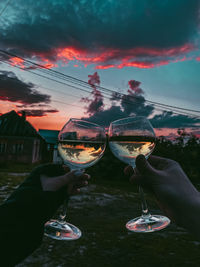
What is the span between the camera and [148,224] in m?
1.83

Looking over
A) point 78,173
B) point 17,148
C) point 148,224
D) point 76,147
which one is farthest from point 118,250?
point 17,148

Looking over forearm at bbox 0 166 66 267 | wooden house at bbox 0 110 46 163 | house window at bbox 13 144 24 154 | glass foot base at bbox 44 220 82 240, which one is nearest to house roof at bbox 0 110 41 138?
wooden house at bbox 0 110 46 163

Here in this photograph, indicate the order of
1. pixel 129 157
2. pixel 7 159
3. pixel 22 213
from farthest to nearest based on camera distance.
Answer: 1. pixel 7 159
2. pixel 129 157
3. pixel 22 213

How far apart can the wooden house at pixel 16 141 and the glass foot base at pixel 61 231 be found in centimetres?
3175

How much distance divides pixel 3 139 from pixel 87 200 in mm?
29014

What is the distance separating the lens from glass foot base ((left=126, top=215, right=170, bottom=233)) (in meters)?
1.76

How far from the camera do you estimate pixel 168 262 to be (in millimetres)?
2236

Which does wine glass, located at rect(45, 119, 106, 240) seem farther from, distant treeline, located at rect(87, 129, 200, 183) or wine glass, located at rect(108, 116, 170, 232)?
distant treeline, located at rect(87, 129, 200, 183)

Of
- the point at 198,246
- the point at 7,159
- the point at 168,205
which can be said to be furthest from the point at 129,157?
the point at 7,159

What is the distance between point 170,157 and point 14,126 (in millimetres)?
29059

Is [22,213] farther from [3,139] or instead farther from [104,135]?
[3,139]

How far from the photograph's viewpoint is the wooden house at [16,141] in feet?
102

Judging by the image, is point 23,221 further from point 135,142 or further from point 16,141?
point 16,141

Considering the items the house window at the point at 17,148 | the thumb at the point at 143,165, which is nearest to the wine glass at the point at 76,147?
the thumb at the point at 143,165
